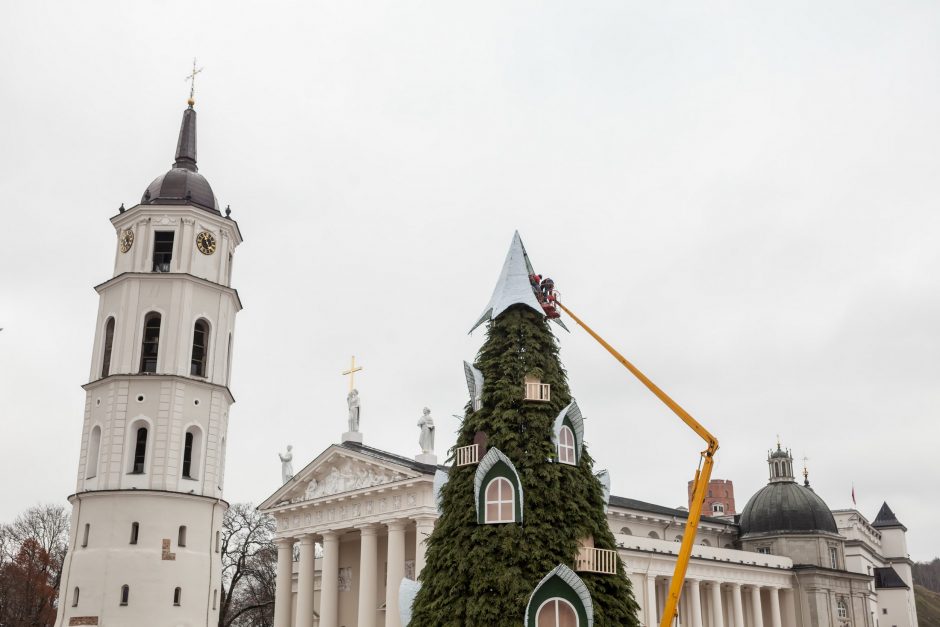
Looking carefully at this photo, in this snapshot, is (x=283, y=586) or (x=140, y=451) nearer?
(x=140, y=451)

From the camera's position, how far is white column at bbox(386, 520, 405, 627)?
41.8 metres

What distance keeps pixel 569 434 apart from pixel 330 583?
2713 centimetres

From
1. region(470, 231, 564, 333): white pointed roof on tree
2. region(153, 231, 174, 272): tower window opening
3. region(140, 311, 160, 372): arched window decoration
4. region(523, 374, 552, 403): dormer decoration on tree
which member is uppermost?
region(153, 231, 174, 272): tower window opening

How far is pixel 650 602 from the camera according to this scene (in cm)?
4875

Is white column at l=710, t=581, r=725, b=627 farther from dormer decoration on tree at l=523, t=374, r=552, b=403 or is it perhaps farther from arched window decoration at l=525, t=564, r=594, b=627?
arched window decoration at l=525, t=564, r=594, b=627

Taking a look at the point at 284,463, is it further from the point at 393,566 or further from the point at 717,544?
the point at 717,544

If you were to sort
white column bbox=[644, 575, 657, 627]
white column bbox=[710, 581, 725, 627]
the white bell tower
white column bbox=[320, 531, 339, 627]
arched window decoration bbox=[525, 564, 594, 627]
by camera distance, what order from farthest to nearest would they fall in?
white column bbox=[710, 581, 725, 627] < white column bbox=[644, 575, 657, 627] < white column bbox=[320, 531, 339, 627] < the white bell tower < arched window decoration bbox=[525, 564, 594, 627]

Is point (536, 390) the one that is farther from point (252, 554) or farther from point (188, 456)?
point (252, 554)

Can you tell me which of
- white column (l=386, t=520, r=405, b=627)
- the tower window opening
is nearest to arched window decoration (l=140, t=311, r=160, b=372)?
the tower window opening

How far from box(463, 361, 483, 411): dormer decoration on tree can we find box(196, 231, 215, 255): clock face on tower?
75.5 feet

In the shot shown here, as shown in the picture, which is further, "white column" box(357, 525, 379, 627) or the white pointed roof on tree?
"white column" box(357, 525, 379, 627)

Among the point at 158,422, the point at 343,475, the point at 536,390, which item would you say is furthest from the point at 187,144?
the point at 536,390

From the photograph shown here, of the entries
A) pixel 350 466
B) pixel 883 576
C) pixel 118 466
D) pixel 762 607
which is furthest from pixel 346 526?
pixel 883 576

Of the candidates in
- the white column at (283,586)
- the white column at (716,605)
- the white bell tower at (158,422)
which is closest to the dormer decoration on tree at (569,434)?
the white bell tower at (158,422)
